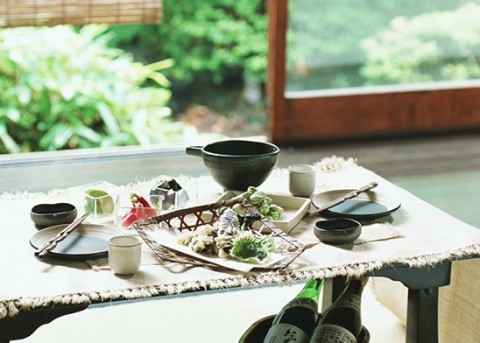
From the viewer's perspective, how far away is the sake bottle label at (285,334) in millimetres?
2008

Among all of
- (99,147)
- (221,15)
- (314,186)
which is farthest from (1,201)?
(221,15)

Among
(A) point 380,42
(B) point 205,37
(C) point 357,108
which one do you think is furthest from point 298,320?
(B) point 205,37

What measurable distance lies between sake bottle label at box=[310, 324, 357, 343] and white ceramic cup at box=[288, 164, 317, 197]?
0.40 metres

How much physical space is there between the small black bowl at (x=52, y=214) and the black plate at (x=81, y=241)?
0.15ft

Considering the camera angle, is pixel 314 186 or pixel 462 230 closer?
pixel 462 230

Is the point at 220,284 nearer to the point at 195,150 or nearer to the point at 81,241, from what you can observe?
the point at 81,241

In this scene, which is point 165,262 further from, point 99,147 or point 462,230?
point 99,147

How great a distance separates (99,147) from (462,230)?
304 centimetres

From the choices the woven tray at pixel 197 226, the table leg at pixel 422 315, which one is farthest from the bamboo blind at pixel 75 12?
the table leg at pixel 422 315

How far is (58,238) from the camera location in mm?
1880

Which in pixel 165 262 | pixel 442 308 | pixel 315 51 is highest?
pixel 315 51

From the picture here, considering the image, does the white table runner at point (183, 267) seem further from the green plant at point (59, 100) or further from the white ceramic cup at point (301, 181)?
the green plant at point (59, 100)

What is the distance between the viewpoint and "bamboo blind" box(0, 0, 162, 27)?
13.8ft

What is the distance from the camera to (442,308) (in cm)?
238
